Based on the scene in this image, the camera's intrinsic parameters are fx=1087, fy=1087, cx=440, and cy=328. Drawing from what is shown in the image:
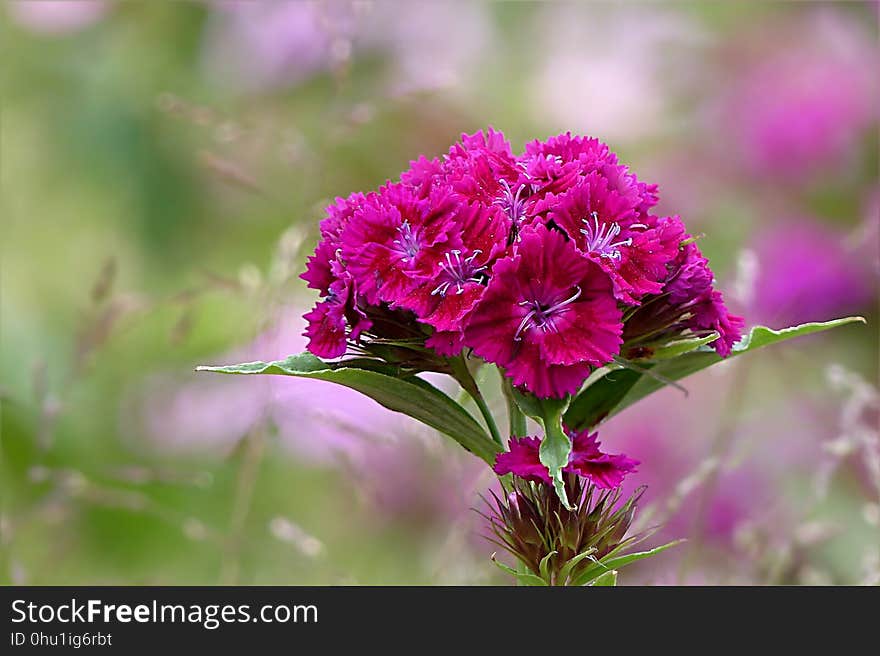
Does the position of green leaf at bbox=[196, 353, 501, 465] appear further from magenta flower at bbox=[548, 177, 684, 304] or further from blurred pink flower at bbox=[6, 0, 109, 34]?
blurred pink flower at bbox=[6, 0, 109, 34]

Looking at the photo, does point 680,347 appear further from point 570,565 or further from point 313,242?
point 313,242

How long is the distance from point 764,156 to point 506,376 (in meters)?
1.32

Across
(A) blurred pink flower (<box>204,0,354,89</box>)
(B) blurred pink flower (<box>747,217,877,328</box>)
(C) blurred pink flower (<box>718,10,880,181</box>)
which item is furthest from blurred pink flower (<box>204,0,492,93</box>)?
(B) blurred pink flower (<box>747,217,877,328</box>)

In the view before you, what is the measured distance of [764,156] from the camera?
5.96 ft

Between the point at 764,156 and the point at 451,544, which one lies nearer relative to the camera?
the point at 451,544

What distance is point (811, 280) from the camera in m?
1.65

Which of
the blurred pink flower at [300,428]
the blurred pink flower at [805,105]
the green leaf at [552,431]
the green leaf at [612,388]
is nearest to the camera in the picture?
the green leaf at [552,431]

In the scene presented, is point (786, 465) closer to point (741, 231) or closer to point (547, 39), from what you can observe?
point (741, 231)

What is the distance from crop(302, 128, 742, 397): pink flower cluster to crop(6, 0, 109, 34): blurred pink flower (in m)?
1.62

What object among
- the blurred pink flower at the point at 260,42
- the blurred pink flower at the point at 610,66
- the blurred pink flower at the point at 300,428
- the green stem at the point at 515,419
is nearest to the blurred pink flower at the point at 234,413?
the blurred pink flower at the point at 300,428

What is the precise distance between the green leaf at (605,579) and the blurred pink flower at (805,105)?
51.3 inches

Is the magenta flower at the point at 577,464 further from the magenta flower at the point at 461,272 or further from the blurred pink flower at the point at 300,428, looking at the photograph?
the blurred pink flower at the point at 300,428

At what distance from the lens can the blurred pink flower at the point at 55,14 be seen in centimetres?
206
